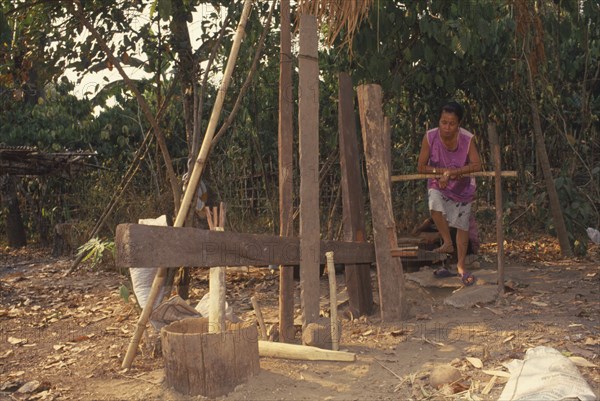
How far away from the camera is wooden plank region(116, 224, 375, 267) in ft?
11.2

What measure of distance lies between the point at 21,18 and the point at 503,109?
19.2 feet

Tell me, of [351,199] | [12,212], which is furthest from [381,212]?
[12,212]

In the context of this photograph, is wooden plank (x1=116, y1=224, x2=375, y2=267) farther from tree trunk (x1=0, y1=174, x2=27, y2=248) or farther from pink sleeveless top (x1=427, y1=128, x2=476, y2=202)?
tree trunk (x1=0, y1=174, x2=27, y2=248)

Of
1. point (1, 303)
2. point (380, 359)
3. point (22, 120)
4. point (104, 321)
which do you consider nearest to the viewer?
point (380, 359)

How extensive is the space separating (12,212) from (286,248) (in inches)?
367

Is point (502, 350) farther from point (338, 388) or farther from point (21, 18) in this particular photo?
point (21, 18)

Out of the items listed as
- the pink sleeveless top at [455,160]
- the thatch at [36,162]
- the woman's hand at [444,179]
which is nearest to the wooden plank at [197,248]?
the woman's hand at [444,179]

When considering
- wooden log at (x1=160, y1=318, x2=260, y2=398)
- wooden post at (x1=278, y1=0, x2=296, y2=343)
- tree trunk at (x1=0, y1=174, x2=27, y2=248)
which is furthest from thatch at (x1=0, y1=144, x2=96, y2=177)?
wooden log at (x1=160, y1=318, x2=260, y2=398)

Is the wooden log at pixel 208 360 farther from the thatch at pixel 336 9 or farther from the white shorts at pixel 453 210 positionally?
the white shorts at pixel 453 210

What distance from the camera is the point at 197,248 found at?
368cm

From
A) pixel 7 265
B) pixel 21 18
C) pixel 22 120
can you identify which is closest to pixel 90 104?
pixel 22 120

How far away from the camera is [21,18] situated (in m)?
7.59

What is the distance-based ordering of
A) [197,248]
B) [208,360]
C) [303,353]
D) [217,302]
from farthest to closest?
1. [303,353]
2. [217,302]
3. [197,248]
4. [208,360]

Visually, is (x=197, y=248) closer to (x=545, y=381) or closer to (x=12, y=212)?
(x=545, y=381)
